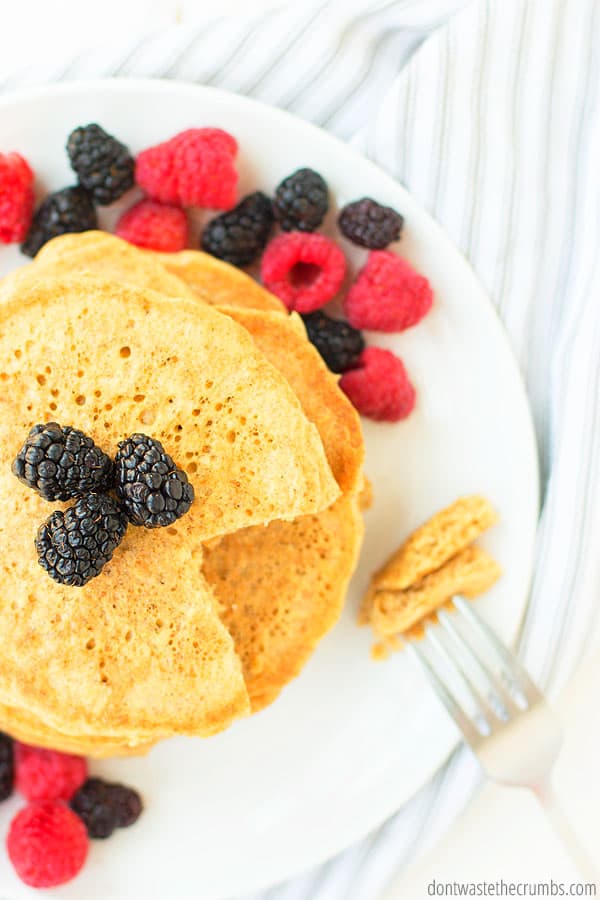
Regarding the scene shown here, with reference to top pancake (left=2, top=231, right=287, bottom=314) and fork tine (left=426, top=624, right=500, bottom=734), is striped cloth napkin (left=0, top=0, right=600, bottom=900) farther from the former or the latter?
top pancake (left=2, top=231, right=287, bottom=314)

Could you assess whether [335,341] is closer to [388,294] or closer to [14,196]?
[388,294]

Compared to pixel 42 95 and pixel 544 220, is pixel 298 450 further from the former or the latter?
pixel 42 95

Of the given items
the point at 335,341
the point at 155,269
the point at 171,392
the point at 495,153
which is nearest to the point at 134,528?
the point at 171,392

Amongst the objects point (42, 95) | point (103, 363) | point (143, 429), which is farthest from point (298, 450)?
point (42, 95)

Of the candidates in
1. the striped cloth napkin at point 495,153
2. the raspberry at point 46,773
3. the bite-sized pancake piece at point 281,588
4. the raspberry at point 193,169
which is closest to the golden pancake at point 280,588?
the bite-sized pancake piece at point 281,588

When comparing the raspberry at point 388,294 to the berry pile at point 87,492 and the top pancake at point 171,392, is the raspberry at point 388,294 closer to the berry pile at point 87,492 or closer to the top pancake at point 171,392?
the top pancake at point 171,392

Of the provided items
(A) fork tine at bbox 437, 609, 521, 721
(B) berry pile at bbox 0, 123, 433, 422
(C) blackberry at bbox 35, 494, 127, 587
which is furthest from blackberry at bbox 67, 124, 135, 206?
(A) fork tine at bbox 437, 609, 521, 721

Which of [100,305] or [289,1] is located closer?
[100,305]
